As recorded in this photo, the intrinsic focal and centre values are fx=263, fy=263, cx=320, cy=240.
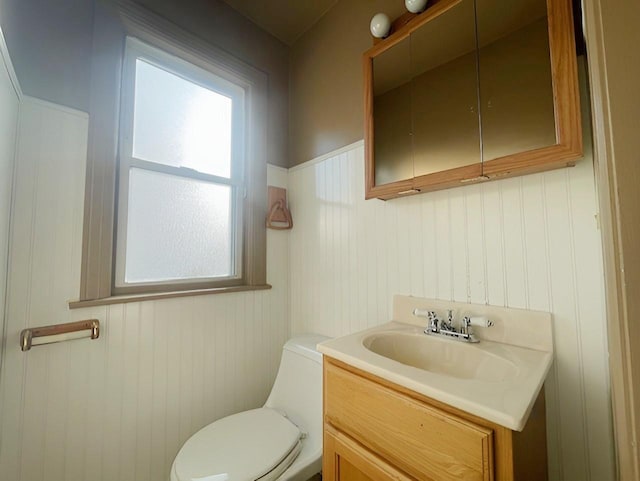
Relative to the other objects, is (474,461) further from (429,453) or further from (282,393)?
(282,393)

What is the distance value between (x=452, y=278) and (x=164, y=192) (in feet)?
4.58

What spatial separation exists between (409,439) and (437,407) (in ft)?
0.38

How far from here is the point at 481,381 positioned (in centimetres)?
62

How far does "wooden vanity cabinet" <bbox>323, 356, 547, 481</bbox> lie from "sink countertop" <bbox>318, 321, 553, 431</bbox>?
0.11 feet

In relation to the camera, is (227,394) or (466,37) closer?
(466,37)

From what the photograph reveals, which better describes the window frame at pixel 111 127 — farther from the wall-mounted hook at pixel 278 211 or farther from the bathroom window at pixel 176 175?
the wall-mounted hook at pixel 278 211

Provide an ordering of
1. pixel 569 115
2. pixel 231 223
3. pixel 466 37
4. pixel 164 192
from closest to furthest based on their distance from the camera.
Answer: pixel 569 115, pixel 466 37, pixel 164 192, pixel 231 223

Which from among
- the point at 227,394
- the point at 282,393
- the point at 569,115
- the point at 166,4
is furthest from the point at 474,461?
the point at 166,4

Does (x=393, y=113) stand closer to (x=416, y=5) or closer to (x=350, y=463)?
(x=416, y=5)

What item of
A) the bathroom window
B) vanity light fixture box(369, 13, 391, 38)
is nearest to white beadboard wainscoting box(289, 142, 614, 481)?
vanity light fixture box(369, 13, 391, 38)

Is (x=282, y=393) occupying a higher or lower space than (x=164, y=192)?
lower

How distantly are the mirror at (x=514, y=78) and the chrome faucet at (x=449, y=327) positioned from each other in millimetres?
563

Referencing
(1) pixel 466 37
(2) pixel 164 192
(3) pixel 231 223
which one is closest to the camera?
(1) pixel 466 37

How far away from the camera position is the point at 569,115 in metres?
0.72
